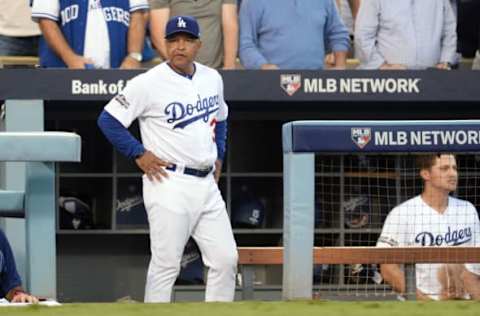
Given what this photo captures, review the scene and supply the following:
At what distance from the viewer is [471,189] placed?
9.54 metres

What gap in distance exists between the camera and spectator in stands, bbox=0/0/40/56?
361 inches

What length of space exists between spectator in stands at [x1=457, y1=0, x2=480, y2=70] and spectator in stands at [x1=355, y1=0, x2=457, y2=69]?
55 centimetres

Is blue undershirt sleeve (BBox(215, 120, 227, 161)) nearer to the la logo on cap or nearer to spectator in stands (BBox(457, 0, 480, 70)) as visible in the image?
the la logo on cap

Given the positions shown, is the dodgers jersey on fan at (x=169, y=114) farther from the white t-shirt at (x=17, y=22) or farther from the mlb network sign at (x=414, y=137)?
the white t-shirt at (x=17, y=22)

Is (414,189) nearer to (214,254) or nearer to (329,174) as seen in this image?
(329,174)

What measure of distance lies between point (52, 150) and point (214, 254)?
1531 millimetres

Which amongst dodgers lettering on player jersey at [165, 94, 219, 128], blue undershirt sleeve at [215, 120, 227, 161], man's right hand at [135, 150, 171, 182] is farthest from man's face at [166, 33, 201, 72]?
man's right hand at [135, 150, 171, 182]

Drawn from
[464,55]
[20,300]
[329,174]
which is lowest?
[20,300]

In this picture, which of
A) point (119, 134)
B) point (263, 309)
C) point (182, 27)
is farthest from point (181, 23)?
point (263, 309)

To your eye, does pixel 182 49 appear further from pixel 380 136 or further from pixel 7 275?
pixel 7 275

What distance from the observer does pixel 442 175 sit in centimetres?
804


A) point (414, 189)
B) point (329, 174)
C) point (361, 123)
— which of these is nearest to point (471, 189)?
point (414, 189)

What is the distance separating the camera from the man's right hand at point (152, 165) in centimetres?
716

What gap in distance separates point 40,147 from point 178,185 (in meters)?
1.39
